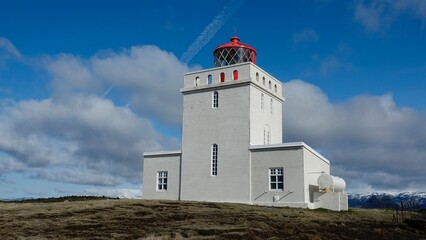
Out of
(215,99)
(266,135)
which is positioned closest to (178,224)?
(215,99)

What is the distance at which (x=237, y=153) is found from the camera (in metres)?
32.7

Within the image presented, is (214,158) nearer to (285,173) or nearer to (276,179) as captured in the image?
(276,179)

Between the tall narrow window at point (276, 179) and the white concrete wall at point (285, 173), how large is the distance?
0.71 ft

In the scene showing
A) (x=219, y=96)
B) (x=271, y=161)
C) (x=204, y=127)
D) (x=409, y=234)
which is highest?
(x=219, y=96)

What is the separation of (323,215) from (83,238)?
48.4ft

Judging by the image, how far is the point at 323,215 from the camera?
26.6 m

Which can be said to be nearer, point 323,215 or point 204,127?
point 323,215

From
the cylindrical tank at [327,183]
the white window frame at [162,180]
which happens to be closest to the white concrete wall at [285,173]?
the cylindrical tank at [327,183]

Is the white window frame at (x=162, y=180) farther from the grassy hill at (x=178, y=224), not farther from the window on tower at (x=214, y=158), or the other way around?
the grassy hill at (x=178, y=224)

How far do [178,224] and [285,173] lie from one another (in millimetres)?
12119

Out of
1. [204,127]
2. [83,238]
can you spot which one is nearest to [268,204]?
[204,127]

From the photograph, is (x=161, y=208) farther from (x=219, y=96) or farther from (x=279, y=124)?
(x=279, y=124)

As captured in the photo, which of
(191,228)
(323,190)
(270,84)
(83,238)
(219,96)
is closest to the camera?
(83,238)

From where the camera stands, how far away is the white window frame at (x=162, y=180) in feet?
119
